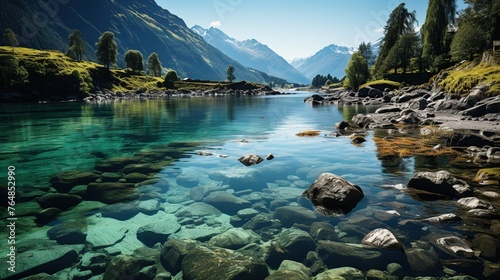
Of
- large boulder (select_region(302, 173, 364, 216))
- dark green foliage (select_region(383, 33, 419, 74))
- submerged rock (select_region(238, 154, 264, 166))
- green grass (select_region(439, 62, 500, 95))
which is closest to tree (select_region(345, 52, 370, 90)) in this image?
dark green foliage (select_region(383, 33, 419, 74))

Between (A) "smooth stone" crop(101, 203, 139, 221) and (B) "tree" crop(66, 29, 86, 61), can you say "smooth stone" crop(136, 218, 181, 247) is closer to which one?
(A) "smooth stone" crop(101, 203, 139, 221)

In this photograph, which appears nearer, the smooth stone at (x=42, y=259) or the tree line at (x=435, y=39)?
A: the smooth stone at (x=42, y=259)

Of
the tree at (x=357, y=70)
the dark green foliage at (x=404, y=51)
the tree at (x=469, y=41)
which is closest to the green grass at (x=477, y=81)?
the tree at (x=469, y=41)

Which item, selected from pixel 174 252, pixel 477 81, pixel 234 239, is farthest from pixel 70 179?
pixel 477 81

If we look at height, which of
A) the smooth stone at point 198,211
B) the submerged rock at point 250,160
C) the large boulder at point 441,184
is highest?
the large boulder at point 441,184

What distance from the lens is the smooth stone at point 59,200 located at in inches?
520

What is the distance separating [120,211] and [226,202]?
470 cm

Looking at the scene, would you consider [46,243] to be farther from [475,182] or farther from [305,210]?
[475,182]

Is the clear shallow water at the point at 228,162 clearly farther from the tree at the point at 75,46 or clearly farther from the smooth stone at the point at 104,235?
the tree at the point at 75,46

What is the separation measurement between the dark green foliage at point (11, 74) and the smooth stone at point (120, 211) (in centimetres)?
11849

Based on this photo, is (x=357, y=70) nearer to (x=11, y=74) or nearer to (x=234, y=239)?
(x=234, y=239)

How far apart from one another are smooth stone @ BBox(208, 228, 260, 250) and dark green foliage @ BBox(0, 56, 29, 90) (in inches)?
4880

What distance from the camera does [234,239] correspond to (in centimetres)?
1016

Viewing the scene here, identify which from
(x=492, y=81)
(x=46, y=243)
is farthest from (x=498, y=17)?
(x=46, y=243)
